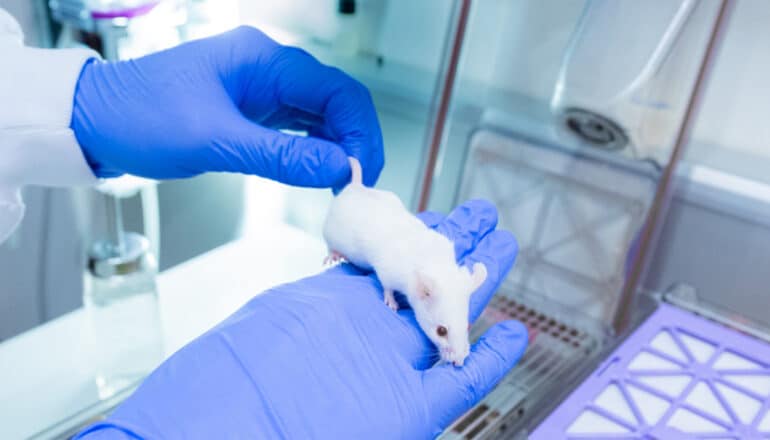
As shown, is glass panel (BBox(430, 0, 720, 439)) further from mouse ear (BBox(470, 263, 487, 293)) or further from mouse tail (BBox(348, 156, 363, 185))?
mouse tail (BBox(348, 156, 363, 185))

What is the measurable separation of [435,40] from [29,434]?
1040mm

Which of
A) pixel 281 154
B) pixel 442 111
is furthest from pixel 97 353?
pixel 442 111

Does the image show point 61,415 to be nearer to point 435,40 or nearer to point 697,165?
point 435,40

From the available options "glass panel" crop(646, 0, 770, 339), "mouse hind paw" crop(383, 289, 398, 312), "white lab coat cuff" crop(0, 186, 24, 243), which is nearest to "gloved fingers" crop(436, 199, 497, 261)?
"mouse hind paw" crop(383, 289, 398, 312)

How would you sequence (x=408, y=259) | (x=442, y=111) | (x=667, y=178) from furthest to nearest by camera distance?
(x=442, y=111), (x=667, y=178), (x=408, y=259)

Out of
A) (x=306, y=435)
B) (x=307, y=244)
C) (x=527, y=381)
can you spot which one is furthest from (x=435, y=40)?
(x=306, y=435)

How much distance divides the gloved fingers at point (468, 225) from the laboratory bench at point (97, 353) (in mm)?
335

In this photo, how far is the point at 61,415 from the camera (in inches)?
40.6

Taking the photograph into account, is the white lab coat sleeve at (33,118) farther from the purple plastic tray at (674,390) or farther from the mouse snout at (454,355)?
the purple plastic tray at (674,390)

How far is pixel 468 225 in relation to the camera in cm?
97

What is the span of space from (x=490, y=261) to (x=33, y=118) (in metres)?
0.66

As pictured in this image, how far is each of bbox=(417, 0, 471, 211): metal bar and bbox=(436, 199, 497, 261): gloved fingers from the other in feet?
1.37

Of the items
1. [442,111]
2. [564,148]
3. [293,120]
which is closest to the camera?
[293,120]

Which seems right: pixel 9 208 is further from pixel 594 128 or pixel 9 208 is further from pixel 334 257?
pixel 594 128
